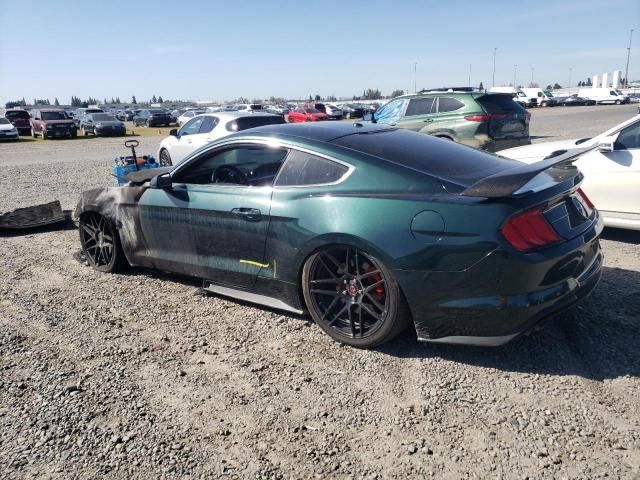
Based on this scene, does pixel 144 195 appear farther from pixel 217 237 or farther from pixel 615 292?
pixel 615 292

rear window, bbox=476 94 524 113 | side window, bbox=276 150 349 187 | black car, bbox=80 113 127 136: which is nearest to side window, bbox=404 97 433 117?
rear window, bbox=476 94 524 113

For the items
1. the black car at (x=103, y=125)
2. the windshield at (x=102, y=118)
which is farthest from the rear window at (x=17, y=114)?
the windshield at (x=102, y=118)

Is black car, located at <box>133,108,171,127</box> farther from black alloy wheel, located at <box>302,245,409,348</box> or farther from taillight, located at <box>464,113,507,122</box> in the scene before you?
black alloy wheel, located at <box>302,245,409,348</box>

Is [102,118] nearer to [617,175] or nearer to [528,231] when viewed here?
[617,175]

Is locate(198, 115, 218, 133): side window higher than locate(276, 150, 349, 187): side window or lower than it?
lower

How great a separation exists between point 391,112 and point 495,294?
9792 millimetres

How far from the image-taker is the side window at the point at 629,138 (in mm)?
5875

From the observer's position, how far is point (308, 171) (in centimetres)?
379

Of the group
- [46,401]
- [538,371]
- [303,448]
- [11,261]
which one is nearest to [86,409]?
[46,401]

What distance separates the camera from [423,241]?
3.14 m

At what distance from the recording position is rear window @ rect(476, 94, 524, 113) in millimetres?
10297

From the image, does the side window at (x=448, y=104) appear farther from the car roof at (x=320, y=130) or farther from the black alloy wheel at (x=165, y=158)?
the car roof at (x=320, y=130)

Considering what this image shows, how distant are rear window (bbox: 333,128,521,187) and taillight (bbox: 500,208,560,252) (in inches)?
16.9

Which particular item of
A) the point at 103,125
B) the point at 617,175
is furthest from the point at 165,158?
the point at 103,125
